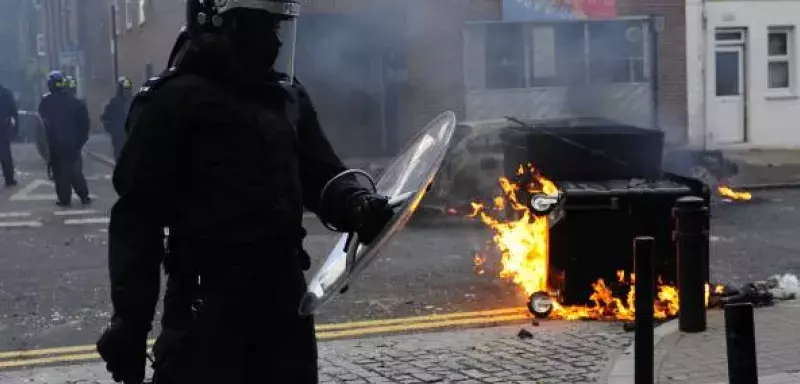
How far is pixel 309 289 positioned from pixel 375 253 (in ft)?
0.74

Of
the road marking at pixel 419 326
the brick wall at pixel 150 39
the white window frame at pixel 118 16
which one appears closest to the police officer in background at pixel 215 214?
the road marking at pixel 419 326

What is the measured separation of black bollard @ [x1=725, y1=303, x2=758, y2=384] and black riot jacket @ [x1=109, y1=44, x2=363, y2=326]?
125 centimetres

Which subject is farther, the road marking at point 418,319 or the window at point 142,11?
the window at point 142,11

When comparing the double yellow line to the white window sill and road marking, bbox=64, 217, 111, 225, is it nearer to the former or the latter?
road marking, bbox=64, 217, 111, 225

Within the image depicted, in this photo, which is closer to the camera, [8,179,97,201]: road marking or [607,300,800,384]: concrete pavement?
[607,300,800,384]: concrete pavement

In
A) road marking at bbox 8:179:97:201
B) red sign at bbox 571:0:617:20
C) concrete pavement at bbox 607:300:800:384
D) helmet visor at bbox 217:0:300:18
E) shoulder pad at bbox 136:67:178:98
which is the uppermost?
red sign at bbox 571:0:617:20

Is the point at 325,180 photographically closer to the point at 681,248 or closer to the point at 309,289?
the point at 309,289

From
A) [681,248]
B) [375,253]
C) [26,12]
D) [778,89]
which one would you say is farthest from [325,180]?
[26,12]

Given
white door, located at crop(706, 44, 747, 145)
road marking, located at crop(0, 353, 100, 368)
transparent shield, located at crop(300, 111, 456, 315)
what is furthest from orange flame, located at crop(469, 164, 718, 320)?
white door, located at crop(706, 44, 747, 145)

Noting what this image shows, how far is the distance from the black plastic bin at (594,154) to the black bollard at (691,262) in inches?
33.7

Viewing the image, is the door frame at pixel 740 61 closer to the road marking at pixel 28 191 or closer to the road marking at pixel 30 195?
the road marking at pixel 30 195

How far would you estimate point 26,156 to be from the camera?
24.1 metres

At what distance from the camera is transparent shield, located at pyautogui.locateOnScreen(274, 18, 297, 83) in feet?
10.4

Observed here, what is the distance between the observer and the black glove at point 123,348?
2.88m
